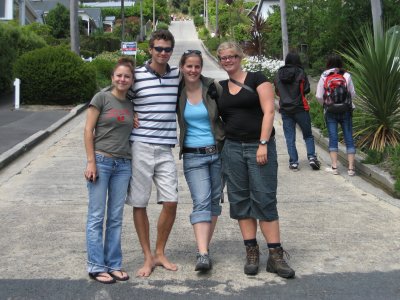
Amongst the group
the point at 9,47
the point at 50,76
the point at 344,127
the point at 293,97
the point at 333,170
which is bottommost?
the point at 333,170

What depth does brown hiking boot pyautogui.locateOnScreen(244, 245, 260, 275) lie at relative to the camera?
16.0 feet

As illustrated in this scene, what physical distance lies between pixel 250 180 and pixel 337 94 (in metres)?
4.38

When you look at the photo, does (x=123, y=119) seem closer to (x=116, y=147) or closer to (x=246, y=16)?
(x=116, y=147)

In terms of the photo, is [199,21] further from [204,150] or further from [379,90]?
[204,150]

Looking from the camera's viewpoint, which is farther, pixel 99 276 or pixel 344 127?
pixel 344 127

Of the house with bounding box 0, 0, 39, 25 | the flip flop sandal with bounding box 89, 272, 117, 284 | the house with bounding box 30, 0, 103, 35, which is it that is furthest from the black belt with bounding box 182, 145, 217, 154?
the house with bounding box 30, 0, 103, 35

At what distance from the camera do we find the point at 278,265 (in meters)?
4.83

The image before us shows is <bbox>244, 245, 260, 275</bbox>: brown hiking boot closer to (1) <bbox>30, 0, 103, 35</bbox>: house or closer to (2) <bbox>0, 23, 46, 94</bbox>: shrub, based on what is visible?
(2) <bbox>0, 23, 46, 94</bbox>: shrub

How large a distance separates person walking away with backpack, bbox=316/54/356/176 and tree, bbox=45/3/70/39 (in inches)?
2029

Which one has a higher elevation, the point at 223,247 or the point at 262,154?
the point at 262,154


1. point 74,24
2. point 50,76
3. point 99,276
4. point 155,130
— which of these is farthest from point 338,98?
point 74,24

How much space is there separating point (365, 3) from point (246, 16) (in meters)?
47.0

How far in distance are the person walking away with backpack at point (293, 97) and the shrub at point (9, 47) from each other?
12.3m

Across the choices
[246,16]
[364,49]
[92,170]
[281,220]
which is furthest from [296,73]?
[246,16]
